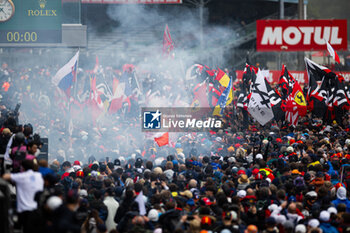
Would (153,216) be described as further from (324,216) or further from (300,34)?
(300,34)

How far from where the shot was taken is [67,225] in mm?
6031

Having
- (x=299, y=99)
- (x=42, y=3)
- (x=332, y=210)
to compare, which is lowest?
(x=332, y=210)

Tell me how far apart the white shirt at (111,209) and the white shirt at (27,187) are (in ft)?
5.33

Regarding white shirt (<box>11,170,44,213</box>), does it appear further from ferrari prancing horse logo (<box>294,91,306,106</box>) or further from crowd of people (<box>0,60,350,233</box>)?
ferrari prancing horse logo (<box>294,91,306,106</box>)

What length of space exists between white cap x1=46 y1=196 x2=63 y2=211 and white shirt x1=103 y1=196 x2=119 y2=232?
2.31 m

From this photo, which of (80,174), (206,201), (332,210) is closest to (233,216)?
(206,201)

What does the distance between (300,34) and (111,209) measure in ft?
77.3

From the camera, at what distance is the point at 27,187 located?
279 inches

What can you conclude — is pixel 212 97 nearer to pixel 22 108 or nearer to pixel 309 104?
pixel 309 104

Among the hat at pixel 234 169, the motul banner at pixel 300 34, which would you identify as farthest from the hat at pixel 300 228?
the motul banner at pixel 300 34

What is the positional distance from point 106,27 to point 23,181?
32.9 meters

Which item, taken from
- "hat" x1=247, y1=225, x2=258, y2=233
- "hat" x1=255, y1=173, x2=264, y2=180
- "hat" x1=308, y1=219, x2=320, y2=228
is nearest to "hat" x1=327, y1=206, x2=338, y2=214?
"hat" x1=308, y1=219, x2=320, y2=228

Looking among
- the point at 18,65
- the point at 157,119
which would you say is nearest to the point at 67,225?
the point at 157,119

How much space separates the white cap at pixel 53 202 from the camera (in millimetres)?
6215
